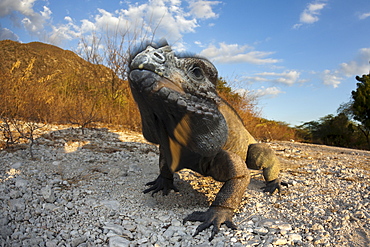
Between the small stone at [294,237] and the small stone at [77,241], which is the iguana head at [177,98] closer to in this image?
the small stone at [294,237]

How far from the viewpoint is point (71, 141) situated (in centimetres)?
576

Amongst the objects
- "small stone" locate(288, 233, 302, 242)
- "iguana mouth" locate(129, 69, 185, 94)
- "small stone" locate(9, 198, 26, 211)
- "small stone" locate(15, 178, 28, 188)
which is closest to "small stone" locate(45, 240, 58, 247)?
"small stone" locate(9, 198, 26, 211)

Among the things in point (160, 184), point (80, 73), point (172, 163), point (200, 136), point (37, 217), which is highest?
point (80, 73)

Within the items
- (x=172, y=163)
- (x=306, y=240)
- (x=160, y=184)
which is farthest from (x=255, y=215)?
(x=160, y=184)

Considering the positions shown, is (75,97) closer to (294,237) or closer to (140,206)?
(140,206)

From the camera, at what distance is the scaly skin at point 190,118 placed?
6.88 ft

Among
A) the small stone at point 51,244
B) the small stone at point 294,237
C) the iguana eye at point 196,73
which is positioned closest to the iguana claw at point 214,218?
the small stone at point 294,237

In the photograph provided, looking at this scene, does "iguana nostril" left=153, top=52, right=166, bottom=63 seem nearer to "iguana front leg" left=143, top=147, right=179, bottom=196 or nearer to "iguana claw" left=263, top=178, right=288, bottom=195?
"iguana front leg" left=143, top=147, right=179, bottom=196

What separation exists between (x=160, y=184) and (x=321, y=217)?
2174 mm

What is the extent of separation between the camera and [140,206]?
10.9ft

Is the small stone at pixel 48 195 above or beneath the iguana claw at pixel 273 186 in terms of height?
beneath

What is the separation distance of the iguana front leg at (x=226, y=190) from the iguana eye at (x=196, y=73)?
97cm

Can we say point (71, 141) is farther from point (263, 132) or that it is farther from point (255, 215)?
point (263, 132)

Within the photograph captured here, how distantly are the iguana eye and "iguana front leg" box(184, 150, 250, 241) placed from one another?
97 cm
